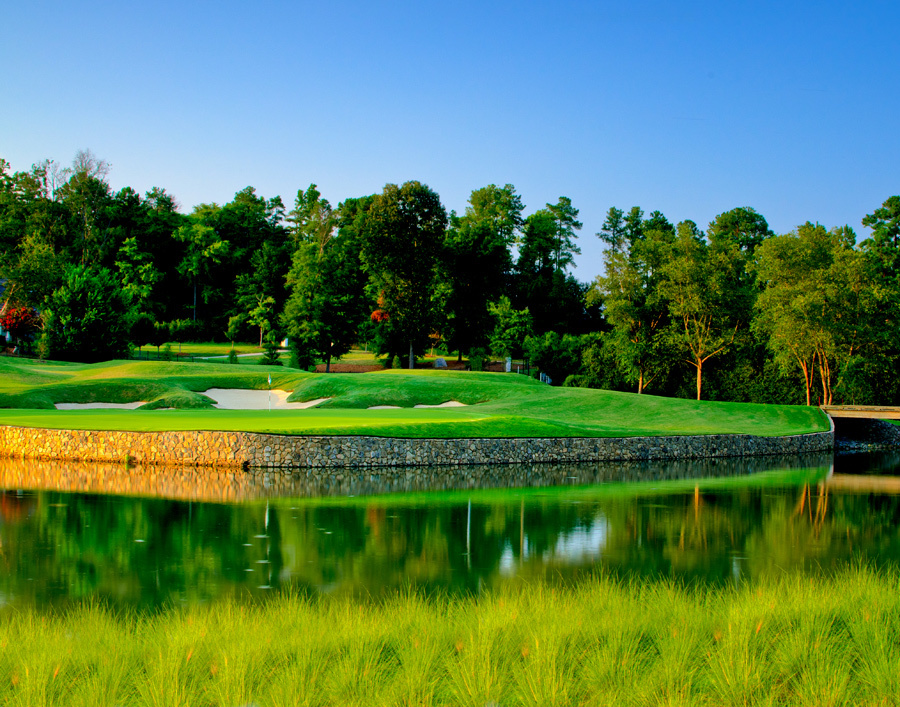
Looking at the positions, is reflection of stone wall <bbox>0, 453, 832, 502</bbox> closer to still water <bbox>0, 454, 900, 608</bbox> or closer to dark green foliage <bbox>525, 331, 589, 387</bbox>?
still water <bbox>0, 454, 900, 608</bbox>

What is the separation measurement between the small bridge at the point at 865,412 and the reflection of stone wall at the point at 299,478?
1749 cm

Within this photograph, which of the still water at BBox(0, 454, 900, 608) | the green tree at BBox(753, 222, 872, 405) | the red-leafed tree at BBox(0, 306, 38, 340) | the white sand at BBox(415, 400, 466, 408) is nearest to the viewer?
the still water at BBox(0, 454, 900, 608)

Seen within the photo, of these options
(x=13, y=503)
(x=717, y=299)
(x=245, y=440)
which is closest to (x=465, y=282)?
(x=717, y=299)

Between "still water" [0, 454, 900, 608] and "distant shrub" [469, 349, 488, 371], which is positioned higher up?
"distant shrub" [469, 349, 488, 371]

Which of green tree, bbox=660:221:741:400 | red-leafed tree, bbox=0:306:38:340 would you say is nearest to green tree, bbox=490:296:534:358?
green tree, bbox=660:221:741:400

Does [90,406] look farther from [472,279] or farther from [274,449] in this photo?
[472,279]

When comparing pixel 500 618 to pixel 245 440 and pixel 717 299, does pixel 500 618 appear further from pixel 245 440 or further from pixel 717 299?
pixel 717 299

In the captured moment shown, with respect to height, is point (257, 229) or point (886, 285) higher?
point (257, 229)

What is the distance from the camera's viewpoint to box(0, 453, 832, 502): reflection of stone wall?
17109 mm

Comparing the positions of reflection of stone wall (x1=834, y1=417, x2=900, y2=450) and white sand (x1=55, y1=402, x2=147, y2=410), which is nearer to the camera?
white sand (x1=55, y1=402, x2=147, y2=410)

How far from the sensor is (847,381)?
4734 cm

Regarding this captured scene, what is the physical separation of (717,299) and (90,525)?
44868mm

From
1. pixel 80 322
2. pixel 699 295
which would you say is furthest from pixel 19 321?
pixel 699 295

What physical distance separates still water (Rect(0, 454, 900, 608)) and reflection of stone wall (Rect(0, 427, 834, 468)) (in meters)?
0.90
